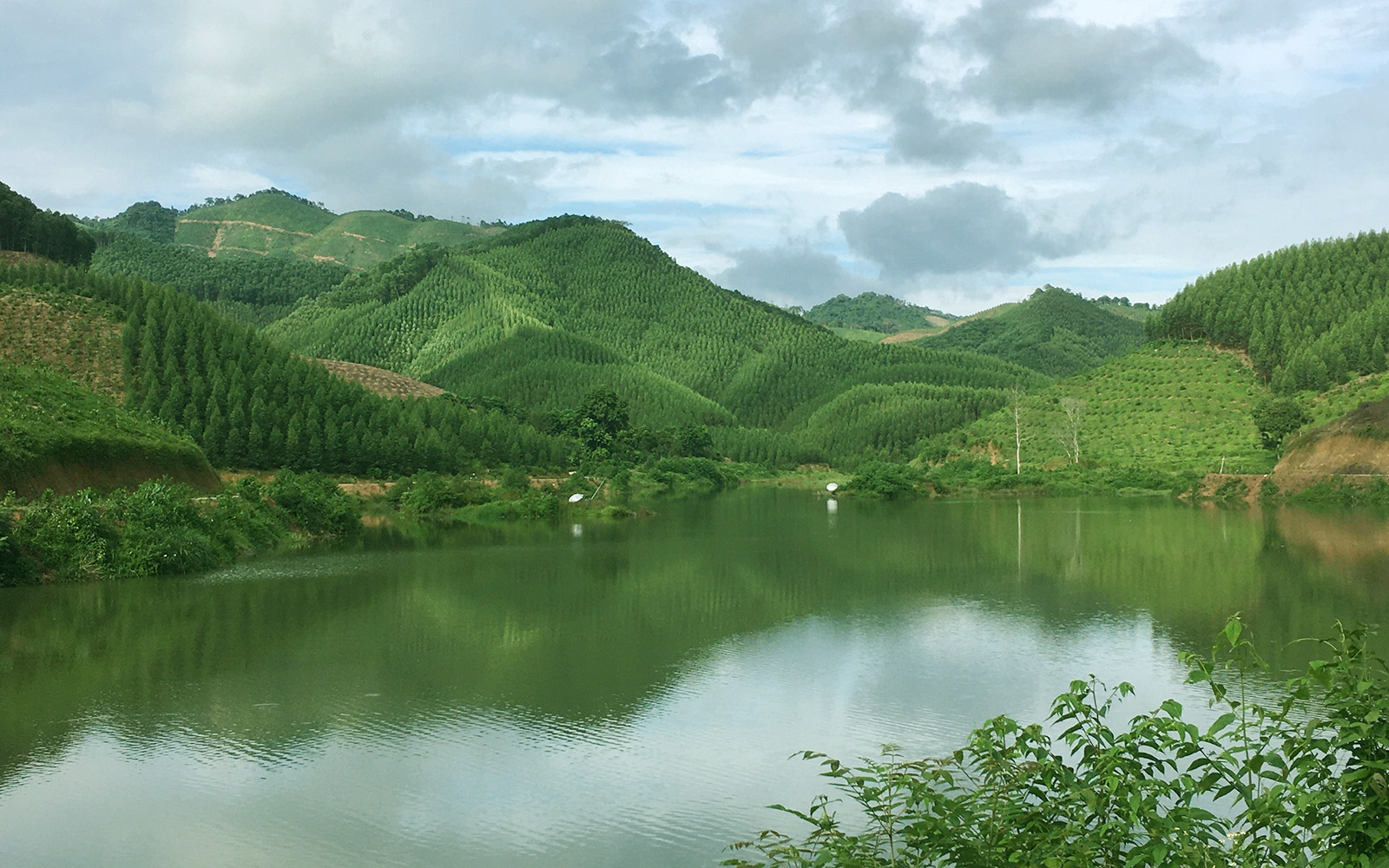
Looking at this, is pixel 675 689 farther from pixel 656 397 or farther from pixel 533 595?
pixel 656 397

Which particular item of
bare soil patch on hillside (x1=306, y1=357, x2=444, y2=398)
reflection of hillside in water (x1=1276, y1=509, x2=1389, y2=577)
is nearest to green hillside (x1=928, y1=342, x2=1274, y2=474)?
reflection of hillside in water (x1=1276, y1=509, x2=1389, y2=577)

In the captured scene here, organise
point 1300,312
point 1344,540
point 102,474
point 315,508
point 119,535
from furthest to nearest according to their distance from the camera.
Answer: point 1300,312 → point 315,508 → point 1344,540 → point 102,474 → point 119,535

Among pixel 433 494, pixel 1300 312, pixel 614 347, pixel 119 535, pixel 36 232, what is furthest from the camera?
pixel 614 347

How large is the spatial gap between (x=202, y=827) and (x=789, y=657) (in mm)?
10628

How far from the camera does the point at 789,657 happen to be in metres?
19.4

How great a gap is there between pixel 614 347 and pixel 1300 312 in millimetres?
102081

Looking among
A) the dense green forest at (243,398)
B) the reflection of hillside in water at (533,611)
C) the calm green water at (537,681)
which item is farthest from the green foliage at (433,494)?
the calm green water at (537,681)

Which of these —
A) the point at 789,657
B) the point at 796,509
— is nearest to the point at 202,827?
the point at 789,657

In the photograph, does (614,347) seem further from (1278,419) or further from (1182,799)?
(1182,799)

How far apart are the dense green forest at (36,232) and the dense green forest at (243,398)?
57.1ft

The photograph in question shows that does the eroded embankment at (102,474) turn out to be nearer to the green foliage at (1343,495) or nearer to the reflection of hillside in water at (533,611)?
the reflection of hillside in water at (533,611)

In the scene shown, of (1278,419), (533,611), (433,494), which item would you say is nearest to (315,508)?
(433,494)

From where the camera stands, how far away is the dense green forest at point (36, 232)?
254 feet

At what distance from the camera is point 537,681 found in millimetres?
17672
